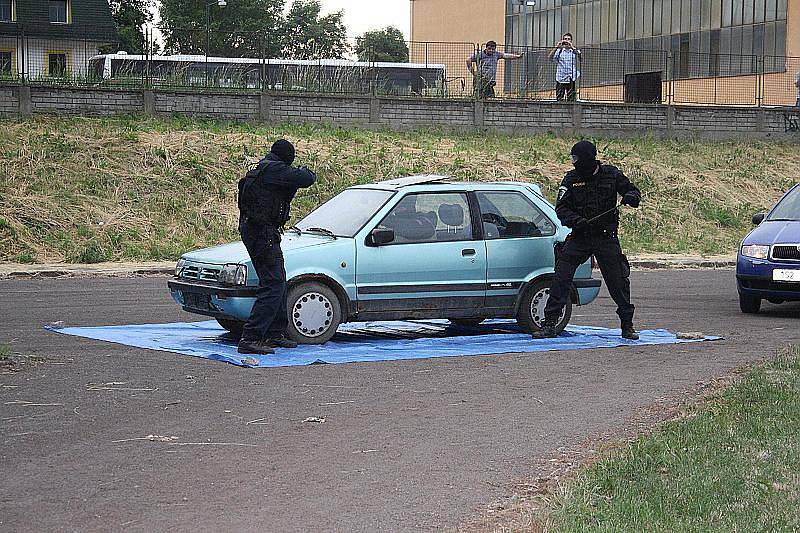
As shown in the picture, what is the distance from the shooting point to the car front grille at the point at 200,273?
11.0 m

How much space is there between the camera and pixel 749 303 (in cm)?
1455

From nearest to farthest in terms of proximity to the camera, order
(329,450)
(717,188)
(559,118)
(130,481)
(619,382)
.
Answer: (130,481)
(329,450)
(619,382)
(717,188)
(559,118)

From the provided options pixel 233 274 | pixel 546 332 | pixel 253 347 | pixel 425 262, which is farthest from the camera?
pixel 546 332

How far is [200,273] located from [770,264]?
22.5 ft

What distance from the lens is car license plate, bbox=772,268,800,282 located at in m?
13.7

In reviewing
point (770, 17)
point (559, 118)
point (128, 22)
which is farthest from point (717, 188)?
point (128, 22)

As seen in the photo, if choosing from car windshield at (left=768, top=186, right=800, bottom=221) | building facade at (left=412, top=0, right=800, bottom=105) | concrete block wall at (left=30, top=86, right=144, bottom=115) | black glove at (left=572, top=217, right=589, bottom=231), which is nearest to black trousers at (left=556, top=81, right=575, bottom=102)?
building facade at (left=412, top=0, right=800, bottom=105)

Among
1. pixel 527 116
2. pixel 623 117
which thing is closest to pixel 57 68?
pixel 527 116

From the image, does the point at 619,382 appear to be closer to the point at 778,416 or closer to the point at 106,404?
the point at 778,416

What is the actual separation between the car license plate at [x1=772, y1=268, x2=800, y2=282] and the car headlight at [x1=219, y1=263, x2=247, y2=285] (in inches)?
259

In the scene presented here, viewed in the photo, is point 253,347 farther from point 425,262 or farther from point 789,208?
point 789,208

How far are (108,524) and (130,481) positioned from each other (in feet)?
2.62

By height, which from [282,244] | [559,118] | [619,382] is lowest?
[619,382]

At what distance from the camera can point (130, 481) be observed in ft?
20.1
